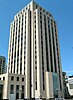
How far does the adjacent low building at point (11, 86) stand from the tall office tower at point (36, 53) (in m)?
4.04

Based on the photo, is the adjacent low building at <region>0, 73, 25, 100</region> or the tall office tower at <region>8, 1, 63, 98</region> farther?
the tall office tower at <region>8, 1, 63, 98</region>

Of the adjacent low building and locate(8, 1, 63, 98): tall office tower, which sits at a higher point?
locate(8, 1, 63, 98): tall office tower

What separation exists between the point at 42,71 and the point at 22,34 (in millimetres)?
33618

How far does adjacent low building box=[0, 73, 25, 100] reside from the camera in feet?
287

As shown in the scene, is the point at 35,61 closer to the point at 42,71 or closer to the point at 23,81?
the point at 42,71

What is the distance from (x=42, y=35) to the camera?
10788cm

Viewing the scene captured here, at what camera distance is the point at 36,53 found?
10094cm

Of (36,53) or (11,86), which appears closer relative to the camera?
(11,86)

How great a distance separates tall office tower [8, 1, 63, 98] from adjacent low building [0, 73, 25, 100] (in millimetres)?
4042

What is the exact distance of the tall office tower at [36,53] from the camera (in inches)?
3713

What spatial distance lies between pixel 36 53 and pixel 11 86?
87.5 ft

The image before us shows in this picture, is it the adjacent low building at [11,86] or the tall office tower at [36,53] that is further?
the tall office tower at [36,53]

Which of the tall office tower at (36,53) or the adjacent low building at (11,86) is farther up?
the tall office tower at (36,53)

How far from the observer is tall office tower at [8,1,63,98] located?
94312 mm
